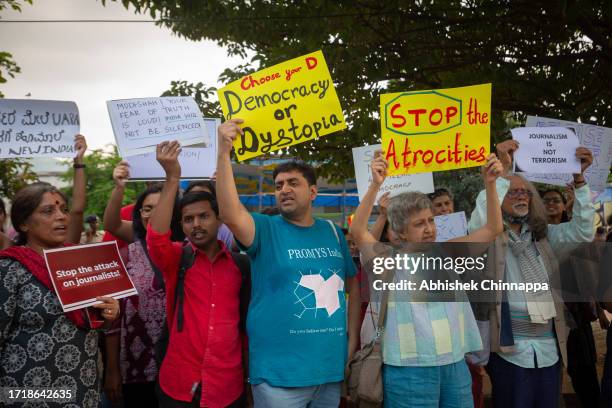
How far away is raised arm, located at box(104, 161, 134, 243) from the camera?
10.3ft

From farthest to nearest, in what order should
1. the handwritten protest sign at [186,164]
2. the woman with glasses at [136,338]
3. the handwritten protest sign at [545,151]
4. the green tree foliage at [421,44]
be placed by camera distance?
the green tree foliage at [421,44] < the handwritten protest sign at [186,164] < the handwritten protest sign at [545,151] < the woman with glasses at [136,338]

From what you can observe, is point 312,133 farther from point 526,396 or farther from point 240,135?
point 526,396

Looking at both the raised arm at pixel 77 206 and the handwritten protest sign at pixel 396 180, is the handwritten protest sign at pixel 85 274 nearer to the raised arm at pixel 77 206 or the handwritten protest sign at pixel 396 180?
the raised arm at pixel 77 206

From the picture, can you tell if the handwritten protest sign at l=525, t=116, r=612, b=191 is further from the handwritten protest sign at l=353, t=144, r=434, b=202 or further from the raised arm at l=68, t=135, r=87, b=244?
the raised arm at l=68, t=135, r=87, b=244

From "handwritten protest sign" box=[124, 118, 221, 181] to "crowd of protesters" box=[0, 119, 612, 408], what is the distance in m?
0.25

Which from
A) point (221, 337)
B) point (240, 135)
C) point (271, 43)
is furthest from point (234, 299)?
point (271, 43)

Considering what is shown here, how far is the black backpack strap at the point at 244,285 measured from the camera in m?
2.93

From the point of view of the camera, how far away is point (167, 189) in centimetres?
288

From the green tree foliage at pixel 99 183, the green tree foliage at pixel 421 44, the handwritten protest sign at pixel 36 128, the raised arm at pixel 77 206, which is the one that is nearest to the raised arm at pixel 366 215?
the raised arm at pixel 77 206

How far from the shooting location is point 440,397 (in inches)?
113

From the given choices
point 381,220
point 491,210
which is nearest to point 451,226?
point 381,220

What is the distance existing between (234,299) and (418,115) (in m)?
1.66

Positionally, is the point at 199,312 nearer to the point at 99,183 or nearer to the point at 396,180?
the point at 396,180

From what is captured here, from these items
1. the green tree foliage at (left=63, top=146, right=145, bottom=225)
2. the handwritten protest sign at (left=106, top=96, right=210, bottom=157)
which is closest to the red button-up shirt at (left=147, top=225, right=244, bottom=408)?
the handwritten protest sign at (left=106, top=96, right=210, bottom=157)
